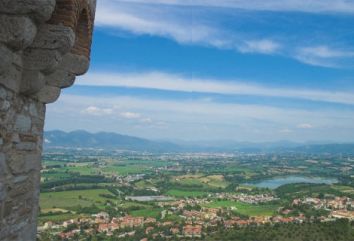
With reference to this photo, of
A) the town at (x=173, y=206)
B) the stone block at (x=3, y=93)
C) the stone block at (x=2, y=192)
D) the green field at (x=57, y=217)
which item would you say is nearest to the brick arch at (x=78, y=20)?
the stone block at (x=3, y=93)

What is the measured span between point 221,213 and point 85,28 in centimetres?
5240

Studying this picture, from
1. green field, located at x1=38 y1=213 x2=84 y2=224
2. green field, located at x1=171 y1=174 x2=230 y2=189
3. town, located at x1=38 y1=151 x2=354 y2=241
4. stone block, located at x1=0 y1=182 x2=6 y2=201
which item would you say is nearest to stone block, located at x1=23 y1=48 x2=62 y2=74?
stone block, located at x1=0 y1=182 x2=6 y2=201

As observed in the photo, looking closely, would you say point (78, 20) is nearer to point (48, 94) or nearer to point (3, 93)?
point (48, 94)

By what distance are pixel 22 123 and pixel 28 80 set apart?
1.20 feet

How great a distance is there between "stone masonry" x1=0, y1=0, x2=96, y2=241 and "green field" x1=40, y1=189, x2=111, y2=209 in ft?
162

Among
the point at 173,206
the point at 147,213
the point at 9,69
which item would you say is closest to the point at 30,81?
the point at 9,69

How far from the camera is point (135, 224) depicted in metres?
44.5

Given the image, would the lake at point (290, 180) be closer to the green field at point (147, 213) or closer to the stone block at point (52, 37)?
the green field at point (147, 213)

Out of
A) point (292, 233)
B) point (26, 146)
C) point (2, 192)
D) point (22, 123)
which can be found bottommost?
point (292, 233)

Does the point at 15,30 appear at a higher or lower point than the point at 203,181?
higher

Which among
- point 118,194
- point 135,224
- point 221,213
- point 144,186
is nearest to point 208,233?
point 135,224

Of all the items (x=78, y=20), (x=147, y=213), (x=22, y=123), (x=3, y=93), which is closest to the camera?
(x=3, y=93)

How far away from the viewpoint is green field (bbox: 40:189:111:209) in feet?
173

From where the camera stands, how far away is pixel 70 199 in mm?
57375
